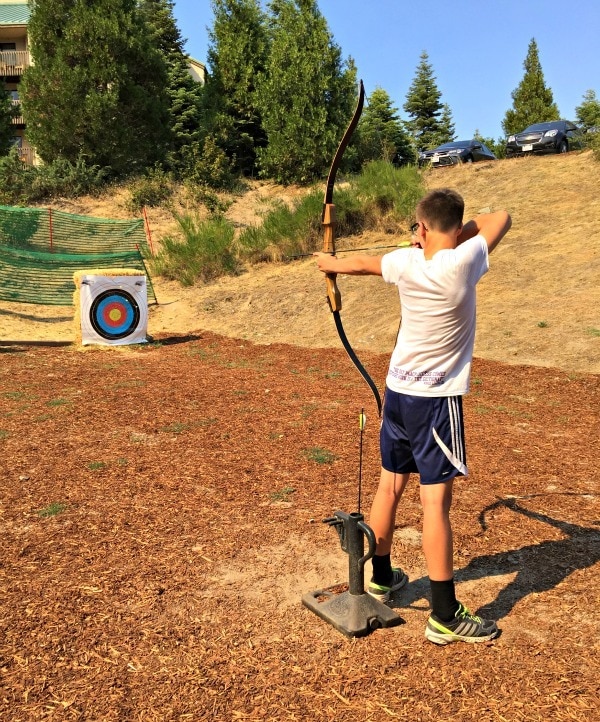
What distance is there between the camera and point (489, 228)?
258 centimetres

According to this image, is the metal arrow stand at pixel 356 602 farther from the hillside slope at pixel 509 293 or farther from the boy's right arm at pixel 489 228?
the hillside slope at pixel 509 293

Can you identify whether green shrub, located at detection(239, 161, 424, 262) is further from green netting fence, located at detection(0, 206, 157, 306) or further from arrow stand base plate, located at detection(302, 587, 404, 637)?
arrow stand base plate, located at detection(302, 587, 404, 637)

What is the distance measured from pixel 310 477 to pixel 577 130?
68.6ft

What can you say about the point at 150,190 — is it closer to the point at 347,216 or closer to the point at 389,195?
the point at 347,216

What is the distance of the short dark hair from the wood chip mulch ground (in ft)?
5.33

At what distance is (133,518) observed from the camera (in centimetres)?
380

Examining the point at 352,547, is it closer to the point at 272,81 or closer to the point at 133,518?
the point at 133,518

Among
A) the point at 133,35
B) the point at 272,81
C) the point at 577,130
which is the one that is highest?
the point at 133,35

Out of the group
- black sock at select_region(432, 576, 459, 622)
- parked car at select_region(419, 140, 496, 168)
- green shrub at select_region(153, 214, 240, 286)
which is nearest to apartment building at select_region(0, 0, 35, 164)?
green shrub at select_region(153, 214, 240, 286)

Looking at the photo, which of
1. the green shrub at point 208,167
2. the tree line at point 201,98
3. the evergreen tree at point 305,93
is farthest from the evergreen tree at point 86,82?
the evergreen tree at point 305,93

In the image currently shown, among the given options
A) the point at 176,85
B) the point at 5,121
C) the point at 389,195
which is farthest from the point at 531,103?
the point at 5,121

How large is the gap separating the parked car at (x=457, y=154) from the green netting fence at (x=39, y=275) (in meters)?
12.4

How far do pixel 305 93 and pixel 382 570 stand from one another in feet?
67.3

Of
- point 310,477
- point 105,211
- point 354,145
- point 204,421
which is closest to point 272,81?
point 354,145
